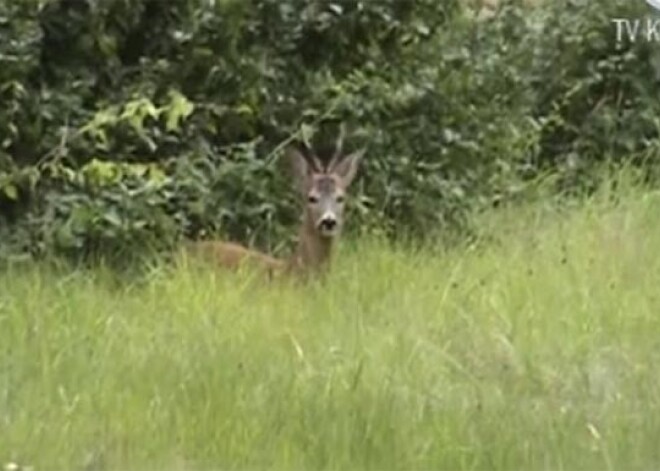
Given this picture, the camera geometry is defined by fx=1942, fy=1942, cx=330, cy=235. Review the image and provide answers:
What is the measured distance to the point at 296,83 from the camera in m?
9.98

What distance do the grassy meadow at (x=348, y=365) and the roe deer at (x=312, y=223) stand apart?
0.50 feet

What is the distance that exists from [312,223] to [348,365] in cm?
217

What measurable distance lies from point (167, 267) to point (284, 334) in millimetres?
1401

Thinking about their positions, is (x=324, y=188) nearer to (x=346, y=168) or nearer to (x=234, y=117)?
(x=346, y=168)

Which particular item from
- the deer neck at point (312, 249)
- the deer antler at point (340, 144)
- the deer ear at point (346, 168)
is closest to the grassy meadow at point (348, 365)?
the deer neck at point (312, 249)

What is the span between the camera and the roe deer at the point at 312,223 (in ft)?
28.3

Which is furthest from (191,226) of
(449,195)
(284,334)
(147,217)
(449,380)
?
(449,380)

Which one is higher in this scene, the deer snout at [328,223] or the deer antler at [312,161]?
the deer antler at [312,161]

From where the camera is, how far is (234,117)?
9.63m

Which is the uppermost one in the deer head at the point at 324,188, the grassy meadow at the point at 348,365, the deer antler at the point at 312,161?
the deer antler at the point at 312,161

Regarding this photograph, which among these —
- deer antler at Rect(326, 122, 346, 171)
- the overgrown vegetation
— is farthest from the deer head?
the overgrown vegetation

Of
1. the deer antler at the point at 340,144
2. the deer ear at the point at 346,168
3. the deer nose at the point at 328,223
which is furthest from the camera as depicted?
the deer antler at the point at 340,144

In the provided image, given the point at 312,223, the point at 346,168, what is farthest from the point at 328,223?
the point at 346,168

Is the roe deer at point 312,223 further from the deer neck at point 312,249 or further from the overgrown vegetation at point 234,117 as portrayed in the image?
the overgrown vegetation at point 234,117
